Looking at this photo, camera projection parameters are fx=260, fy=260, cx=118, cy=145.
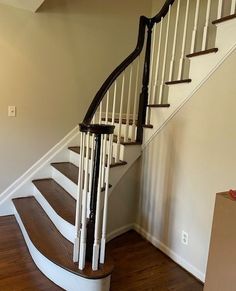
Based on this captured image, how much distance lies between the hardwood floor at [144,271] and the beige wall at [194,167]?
0.39 feet

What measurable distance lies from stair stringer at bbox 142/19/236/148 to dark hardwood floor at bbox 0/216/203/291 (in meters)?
1.09

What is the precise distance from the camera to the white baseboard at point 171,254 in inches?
86.7

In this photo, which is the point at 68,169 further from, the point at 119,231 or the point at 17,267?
the point at 17,267

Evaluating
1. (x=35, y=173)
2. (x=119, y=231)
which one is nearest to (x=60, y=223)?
(x=119, y=231)

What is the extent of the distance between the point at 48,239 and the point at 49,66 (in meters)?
2.03

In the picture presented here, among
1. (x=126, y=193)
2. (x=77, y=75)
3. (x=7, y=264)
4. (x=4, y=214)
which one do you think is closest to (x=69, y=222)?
(x=7, y=264)

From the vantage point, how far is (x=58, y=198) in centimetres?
274

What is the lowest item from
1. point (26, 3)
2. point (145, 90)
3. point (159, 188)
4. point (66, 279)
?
point (66, 279)

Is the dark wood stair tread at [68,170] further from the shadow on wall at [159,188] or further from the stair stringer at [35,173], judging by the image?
the shadow on wall at [159,188]

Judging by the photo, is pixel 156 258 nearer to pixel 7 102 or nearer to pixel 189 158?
pixel 189 158

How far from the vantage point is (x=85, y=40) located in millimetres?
3400

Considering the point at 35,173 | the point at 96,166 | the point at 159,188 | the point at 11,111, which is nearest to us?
the point at 96,166

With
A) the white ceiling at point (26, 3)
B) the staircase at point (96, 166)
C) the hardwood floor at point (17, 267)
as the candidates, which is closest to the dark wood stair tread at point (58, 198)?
the staircase at point (96, 166)

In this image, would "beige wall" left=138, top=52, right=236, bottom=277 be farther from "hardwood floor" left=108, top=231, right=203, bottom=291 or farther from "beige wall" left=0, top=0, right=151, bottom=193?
"beige wall" left=0, top=0, right=151, bottom=193
